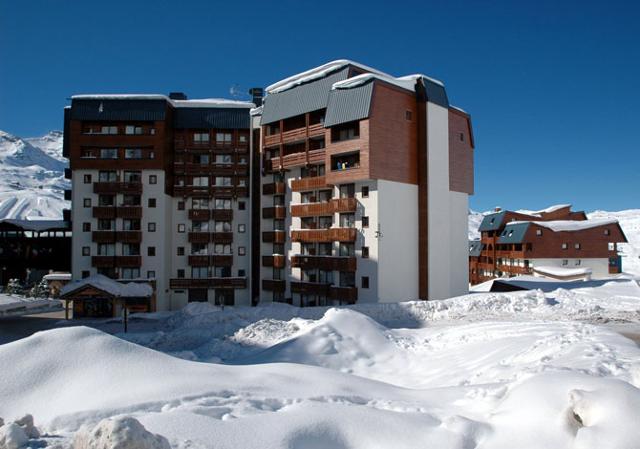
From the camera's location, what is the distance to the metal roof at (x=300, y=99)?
121 ft

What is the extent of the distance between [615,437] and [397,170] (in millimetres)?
29039

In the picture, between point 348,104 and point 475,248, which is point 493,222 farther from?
point 348,104

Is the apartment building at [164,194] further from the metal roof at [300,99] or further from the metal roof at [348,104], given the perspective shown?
the metal roof at [348,104]

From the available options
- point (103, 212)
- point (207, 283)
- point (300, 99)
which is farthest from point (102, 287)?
point (300, 99)

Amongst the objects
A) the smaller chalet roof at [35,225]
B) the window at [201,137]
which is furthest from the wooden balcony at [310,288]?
the smaller chalet roof at [35,225]

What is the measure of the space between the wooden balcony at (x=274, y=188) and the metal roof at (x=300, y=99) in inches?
222

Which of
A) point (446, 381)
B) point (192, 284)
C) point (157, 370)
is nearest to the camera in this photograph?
point (157, 370)

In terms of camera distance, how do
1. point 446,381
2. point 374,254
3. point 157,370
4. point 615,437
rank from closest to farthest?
1. point 615,437
2. point 157,370
3. point 446,381
4. point 374,254

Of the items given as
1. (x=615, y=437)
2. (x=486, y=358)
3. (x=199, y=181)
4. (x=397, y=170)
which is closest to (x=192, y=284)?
(x=199, y=181)

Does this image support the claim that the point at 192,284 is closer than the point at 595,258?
Yes

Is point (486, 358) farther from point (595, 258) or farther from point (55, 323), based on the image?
point (595, 258)

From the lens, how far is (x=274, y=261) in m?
41.1

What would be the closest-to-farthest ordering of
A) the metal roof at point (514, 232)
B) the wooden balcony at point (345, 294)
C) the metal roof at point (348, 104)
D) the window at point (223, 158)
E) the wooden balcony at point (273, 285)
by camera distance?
the metal roof at point (348, 104) < the wooden balcony at point (345, 294) < the wooden balcony at point (273, 285) < the window at point (223, 158) < the metal roof at point (514, 232)

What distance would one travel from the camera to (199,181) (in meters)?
44.2
